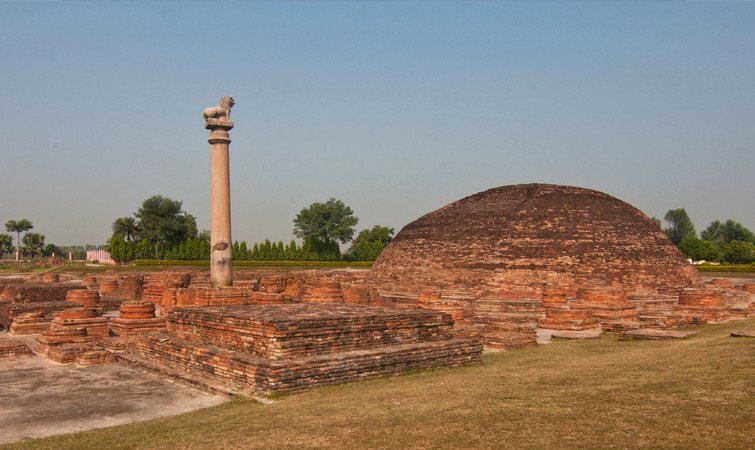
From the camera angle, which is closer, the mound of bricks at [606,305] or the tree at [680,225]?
the mound of bricks at [606,305]

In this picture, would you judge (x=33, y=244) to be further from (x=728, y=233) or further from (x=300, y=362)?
(x=728, y=233)

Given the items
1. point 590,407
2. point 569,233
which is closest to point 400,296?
point 569,233

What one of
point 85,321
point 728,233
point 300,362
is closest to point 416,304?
point 85,321

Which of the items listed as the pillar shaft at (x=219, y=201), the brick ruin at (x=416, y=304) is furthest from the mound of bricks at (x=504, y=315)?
the pillar shaft at (x=219, y=201)

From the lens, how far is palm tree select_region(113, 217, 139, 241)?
187ft

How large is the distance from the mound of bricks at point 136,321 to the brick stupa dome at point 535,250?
9750mm

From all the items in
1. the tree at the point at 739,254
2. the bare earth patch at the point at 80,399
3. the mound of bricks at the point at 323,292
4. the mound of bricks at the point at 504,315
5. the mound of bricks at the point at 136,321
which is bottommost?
the bare earth patch at the point at 80,399

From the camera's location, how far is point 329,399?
6301 millimetres

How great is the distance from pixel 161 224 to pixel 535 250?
43.0 meters

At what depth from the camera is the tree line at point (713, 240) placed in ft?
161

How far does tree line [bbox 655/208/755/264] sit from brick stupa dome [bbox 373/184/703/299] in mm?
22335

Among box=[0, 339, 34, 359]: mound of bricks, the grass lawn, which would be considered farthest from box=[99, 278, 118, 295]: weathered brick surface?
the grass lawn

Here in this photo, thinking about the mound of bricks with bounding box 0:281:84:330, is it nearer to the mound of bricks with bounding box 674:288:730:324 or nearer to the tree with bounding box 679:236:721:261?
the mound of bricks with bounding box 674:288:730:324

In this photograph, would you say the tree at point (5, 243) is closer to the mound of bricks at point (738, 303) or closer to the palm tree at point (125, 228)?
the palm tree at point (125, 228)
